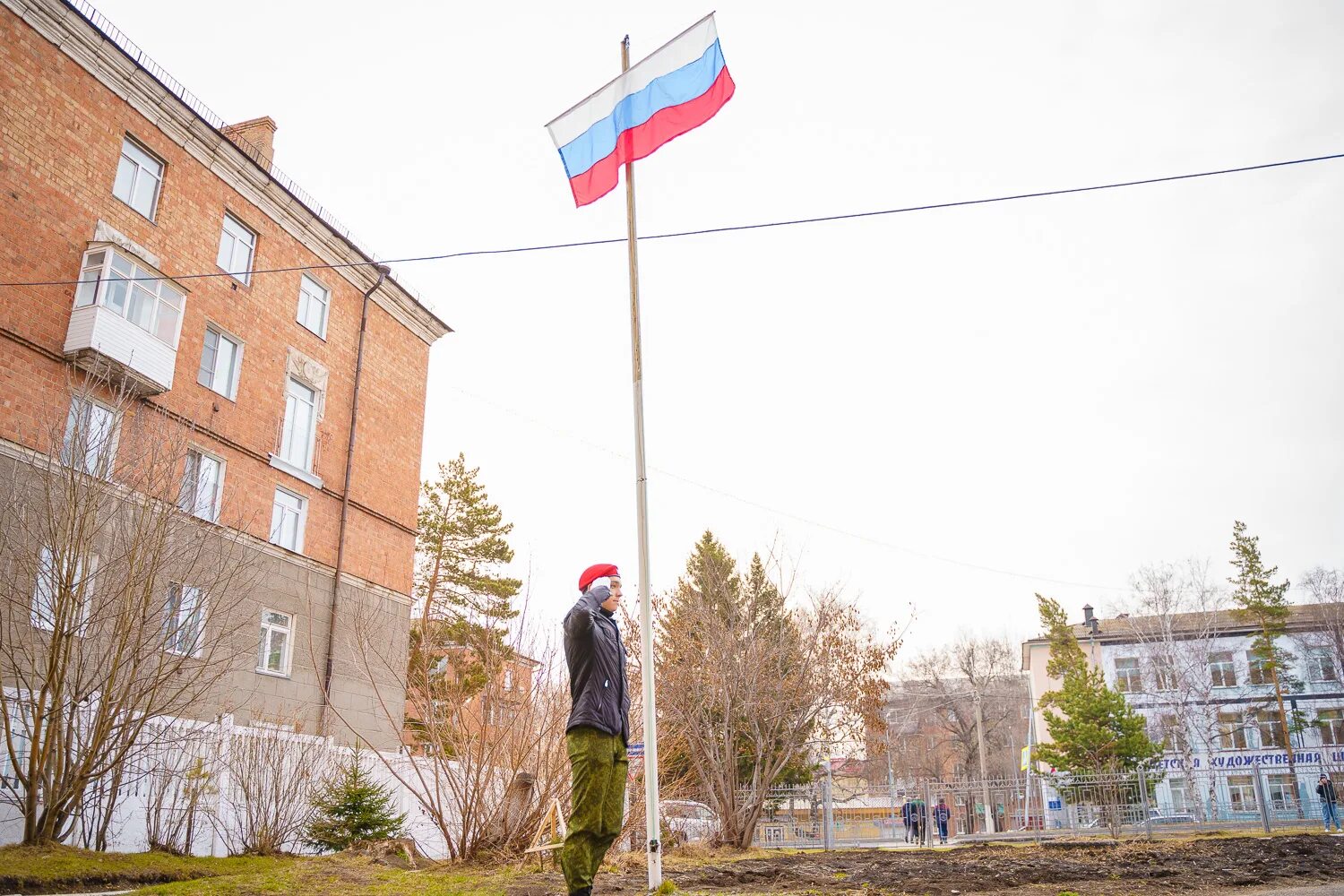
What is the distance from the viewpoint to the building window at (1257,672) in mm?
49906

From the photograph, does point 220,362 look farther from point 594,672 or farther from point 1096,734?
point 1096,734

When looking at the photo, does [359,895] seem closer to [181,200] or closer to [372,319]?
[181,200]

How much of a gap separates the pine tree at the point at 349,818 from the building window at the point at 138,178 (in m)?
14.1

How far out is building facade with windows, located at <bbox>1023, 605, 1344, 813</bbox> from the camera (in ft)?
152

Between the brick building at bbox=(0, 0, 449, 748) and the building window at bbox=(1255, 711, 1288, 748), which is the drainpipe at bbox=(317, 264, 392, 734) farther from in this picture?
the building window at bbox=(1255, 711, 1288, 748)

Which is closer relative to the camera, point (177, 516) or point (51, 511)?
point (51, 511)

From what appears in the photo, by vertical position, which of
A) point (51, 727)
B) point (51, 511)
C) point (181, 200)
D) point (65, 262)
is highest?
point (181, 200)

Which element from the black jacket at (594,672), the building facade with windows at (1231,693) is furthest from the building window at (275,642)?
the building facade with windows at (1231,693)

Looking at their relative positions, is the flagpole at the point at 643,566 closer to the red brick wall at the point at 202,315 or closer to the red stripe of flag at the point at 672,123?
the red stripe of flag at the point at 672,123

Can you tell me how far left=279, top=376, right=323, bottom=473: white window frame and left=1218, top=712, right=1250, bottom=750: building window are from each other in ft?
156

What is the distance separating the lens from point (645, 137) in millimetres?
9586

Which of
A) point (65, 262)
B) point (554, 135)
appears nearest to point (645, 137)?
point (554, 135)

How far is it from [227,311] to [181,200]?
2.75 metres

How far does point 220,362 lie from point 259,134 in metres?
7.58
